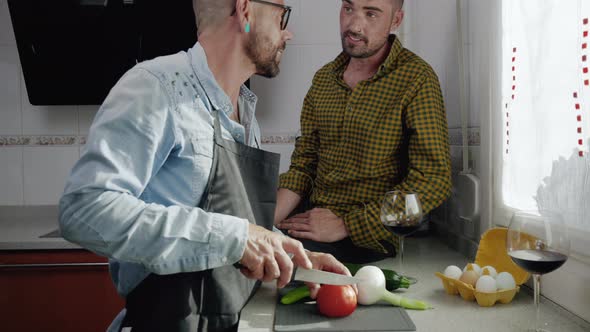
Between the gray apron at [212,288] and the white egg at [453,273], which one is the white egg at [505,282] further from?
the gray apron at [212,288]

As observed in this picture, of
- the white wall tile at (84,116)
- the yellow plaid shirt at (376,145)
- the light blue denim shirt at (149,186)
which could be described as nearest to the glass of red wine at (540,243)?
the light blue denim shirt at (149,186)

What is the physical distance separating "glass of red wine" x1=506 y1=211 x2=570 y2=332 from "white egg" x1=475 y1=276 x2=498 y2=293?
0.44 ft

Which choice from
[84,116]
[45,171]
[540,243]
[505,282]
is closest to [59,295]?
[45,171]

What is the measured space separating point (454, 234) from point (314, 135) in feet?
1.94

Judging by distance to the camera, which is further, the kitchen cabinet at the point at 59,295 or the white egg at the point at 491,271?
the kitchen cabinet at the point at 59,295

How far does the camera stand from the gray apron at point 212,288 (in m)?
0.98

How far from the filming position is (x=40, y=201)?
2412mm

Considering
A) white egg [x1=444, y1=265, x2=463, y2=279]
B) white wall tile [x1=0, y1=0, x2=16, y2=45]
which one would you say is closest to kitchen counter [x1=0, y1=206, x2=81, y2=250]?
white wall tile [x1=0, y1=0, x2=16, y2=45]

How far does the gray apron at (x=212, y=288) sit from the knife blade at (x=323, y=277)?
0.14m

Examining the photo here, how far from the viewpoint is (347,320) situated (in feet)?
3.19

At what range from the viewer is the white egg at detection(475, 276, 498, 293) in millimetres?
1046

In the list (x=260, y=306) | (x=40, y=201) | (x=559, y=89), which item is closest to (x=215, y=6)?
(x=260, y=306)

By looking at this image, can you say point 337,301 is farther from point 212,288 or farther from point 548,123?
point 548,123

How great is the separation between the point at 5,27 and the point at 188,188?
1.89m
